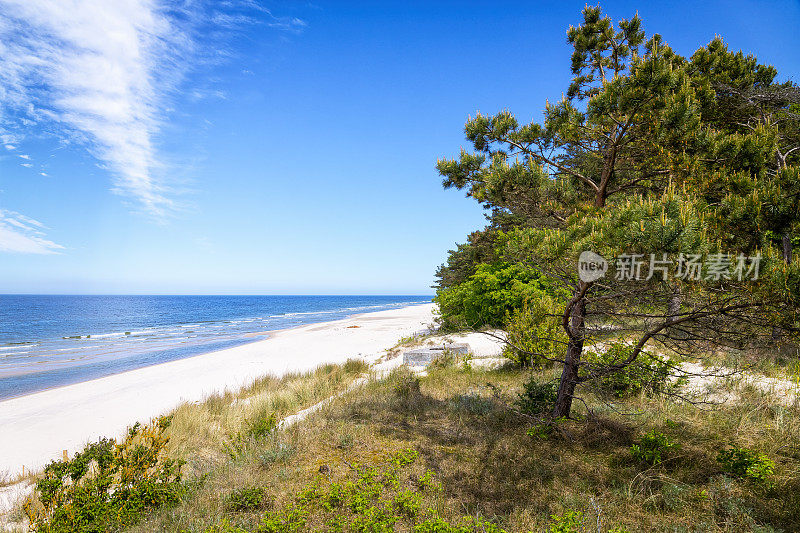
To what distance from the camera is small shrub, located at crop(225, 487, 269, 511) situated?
363cm

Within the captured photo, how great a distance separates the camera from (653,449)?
4242 mm

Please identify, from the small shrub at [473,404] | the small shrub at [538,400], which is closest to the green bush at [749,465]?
the small shrub at [538,400]

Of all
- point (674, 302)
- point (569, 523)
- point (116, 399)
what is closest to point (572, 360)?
point (674, 302)

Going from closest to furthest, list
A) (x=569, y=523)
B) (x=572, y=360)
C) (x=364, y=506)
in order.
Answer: (x=569, y=523) < (x=364, y=506) < (x=572, y=360)

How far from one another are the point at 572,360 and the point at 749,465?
201cm

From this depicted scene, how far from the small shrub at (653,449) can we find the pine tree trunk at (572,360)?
3.51 ft

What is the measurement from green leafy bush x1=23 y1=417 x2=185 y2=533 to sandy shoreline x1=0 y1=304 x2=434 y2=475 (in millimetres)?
4902

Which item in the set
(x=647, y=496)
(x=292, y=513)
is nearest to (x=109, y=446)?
(x=292, y=513)

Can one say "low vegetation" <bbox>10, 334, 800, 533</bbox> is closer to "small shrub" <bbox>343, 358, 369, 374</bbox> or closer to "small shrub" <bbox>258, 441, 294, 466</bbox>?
"small shrub" <bbox>258, 441, 294, 466</bbox>

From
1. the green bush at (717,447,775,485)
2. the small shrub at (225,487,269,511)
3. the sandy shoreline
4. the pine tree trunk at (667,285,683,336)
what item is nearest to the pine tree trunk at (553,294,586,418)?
the pine tree trunk at (667,285,683,336)

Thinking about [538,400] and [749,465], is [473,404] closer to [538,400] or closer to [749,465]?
[538,400]

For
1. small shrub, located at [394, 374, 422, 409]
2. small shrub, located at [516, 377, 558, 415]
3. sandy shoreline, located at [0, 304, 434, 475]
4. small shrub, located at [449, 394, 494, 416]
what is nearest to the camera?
small shrub, located at [516, 377, 558, 415]

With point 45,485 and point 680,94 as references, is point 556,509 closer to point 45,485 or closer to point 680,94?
point 680,94

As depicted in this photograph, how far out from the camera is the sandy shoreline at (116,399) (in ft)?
26.8
